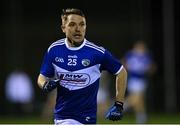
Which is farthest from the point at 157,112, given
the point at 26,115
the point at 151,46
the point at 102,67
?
the point at 102,67

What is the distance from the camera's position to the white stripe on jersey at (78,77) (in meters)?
8.60

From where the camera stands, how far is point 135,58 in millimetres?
19578

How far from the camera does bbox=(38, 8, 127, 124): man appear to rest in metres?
8.57

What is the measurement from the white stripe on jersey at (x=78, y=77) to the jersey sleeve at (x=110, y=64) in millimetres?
90

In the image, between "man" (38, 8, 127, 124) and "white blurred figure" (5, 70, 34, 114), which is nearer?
"man" (38, 8, 127, 124)

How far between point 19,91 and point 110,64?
1340 cm

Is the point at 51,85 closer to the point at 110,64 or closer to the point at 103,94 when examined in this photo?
the point at 110,64

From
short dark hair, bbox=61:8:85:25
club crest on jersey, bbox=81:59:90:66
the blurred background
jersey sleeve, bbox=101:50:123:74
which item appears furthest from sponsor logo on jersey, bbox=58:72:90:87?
the blurred background

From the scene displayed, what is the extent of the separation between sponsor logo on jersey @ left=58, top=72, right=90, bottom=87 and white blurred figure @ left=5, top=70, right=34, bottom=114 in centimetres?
1324

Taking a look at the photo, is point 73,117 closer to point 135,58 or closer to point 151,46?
point 135,58

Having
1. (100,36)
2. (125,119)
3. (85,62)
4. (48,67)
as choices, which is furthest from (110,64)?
(100,36)

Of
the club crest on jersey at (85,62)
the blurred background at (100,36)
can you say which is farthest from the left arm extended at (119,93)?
the blurred background at (100,36)

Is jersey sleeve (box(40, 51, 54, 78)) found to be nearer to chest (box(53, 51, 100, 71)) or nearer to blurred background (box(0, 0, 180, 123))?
chest (box(53, 51, 100, 71))

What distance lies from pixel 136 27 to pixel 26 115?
13.1 ft
